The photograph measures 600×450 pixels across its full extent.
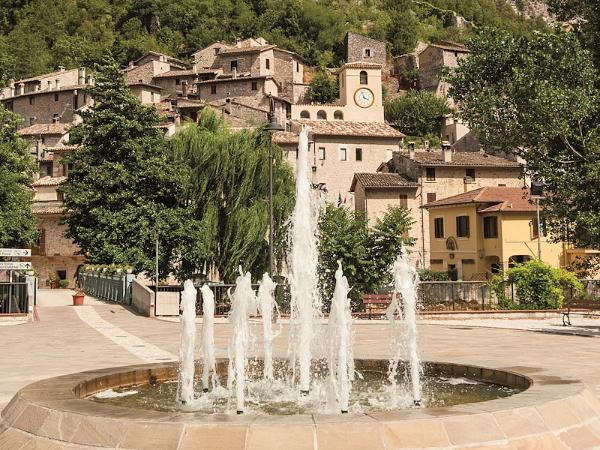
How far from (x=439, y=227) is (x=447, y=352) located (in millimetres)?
33349

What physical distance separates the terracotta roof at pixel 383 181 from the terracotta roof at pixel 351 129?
9.55 metres

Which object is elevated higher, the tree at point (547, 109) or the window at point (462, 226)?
the tree at point (547, 109)

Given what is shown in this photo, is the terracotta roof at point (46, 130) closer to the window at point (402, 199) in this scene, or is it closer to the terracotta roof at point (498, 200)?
the window at point (402, 199)

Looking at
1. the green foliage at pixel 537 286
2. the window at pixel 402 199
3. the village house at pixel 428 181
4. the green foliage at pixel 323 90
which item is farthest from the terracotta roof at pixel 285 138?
the green foliage at pixel 537 286

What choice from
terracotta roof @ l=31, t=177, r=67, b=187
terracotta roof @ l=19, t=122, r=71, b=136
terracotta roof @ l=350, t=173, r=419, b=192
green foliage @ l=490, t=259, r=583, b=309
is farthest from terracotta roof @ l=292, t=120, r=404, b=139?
green foliage @ l=490, t=259, r=583, b=309

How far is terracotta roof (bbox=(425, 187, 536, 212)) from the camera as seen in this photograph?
1645 inches

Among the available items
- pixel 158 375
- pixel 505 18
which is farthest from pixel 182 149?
pixel 505 18

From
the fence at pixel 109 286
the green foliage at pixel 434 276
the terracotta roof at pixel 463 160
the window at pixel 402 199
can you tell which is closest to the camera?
the fence at pixel 109 286

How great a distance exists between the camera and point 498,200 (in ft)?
139

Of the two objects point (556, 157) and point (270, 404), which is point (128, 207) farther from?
point (270, 404)

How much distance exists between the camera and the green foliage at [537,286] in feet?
86.0

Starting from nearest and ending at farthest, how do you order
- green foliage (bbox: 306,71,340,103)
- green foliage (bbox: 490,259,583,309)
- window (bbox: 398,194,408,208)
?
green foliage (bbox: 490,259,583,309) < window (bbox: 398,194,408,208) < green foliage (bbox: 306,71,340,103)

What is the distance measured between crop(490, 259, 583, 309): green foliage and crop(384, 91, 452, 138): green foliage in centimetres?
5867

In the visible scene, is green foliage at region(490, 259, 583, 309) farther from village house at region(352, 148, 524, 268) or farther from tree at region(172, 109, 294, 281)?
village house at region(352, 148, 524, 268)
